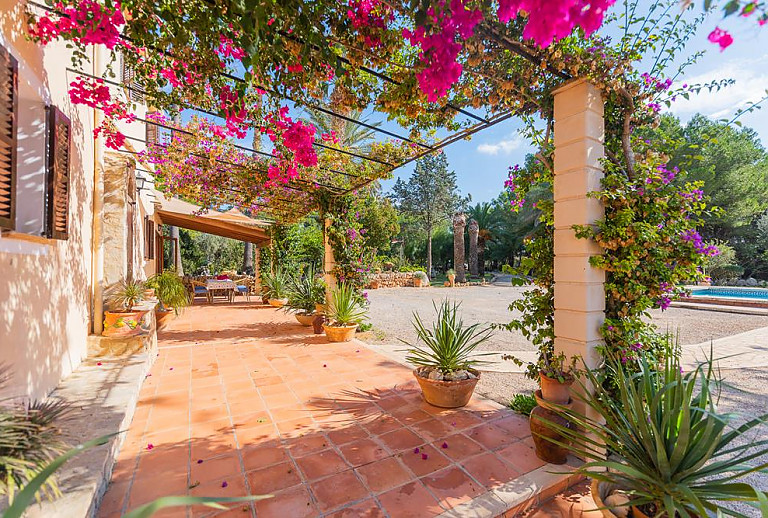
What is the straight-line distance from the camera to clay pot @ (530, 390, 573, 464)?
7.44 feet

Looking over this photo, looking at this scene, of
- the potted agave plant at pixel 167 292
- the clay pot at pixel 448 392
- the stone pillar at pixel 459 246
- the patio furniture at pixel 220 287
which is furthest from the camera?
the stone pillar at pixel 459 246

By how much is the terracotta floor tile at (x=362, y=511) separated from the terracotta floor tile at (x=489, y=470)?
667mm

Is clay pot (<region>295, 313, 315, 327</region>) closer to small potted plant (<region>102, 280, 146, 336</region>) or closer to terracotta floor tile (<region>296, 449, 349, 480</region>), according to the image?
small potted plant (<region>102, 280, 146, 336</region>)

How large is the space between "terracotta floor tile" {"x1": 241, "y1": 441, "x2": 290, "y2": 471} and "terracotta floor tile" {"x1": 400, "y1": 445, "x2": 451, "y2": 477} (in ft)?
2.73

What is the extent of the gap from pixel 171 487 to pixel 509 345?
515cm

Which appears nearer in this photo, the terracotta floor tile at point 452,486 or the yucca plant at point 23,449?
the yucca plant at point 23,449

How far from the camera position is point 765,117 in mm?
2424

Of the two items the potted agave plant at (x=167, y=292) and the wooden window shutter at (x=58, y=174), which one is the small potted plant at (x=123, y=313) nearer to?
the wooden window shutter at (x=58, y=174)

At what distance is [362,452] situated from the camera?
2.45m

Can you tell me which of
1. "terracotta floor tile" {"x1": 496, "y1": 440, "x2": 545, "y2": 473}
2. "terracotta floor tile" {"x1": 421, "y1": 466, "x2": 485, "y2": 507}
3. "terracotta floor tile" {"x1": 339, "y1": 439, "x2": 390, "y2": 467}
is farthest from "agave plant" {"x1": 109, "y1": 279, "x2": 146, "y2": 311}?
"terracotta floor tile" {"x1": 496, "y1": 440, "x2": 545, "y2": 473}

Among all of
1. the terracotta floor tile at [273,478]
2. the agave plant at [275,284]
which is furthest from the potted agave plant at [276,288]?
the terracotta floor tile at [273,478]

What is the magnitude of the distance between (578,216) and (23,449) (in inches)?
130

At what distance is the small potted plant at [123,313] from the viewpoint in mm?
4055

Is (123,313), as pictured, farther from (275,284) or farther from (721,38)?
(275,284)
